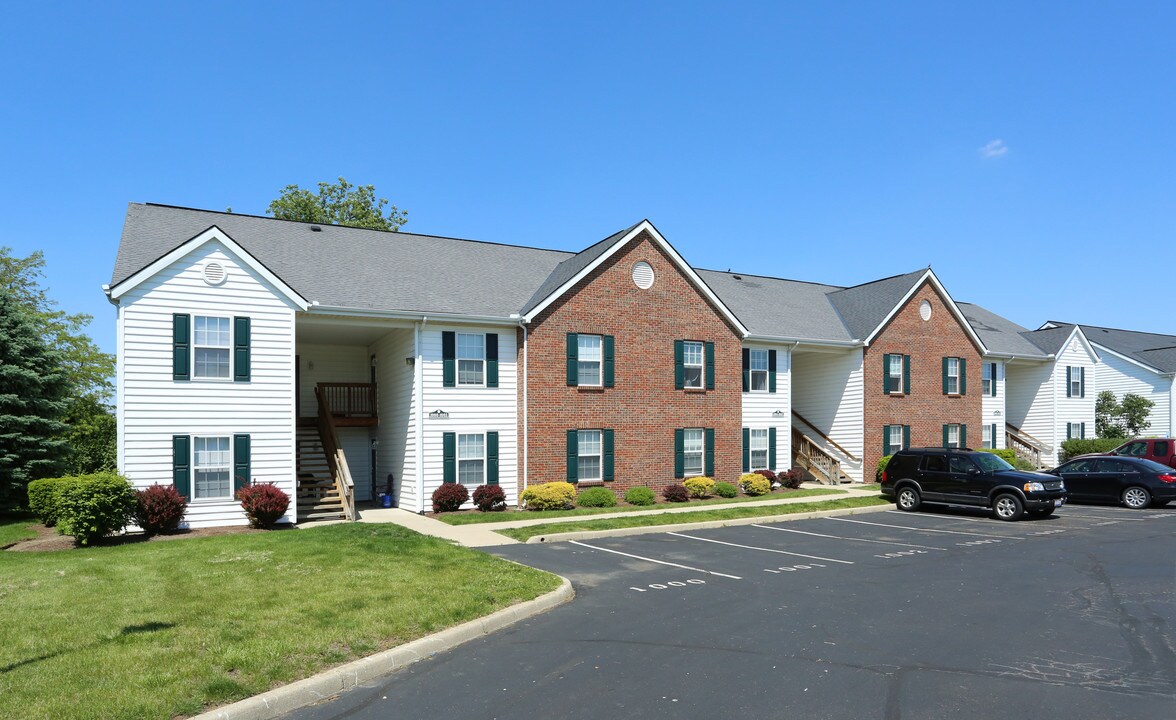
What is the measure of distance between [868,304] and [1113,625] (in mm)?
25632

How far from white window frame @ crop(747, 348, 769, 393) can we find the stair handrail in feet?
49.9

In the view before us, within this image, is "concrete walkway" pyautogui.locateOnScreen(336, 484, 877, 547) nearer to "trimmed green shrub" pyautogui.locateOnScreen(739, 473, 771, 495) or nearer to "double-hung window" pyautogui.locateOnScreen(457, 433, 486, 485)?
"trimmed green shrub" pyautogui.locateOnScreen(739, 473, 771, 495)

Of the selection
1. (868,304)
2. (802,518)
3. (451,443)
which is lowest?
(802,518)

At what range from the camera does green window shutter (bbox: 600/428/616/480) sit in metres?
25.1

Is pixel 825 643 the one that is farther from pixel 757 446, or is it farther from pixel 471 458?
pixel 757 446

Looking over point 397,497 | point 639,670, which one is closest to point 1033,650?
point 639,670

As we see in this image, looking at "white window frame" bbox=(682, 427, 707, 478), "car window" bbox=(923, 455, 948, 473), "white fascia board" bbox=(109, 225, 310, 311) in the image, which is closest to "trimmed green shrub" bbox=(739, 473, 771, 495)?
"white window frame" bbox=(682, 427, 707, 478)

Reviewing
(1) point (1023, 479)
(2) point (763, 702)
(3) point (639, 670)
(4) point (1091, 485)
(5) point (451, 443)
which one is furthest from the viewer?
(4) point (1091, 485)

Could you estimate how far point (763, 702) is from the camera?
679 cm

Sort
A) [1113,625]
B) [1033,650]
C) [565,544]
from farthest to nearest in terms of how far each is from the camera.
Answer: [565,544] → [1113,625] → [1033,650]

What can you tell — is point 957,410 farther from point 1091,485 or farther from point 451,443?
point 451,443

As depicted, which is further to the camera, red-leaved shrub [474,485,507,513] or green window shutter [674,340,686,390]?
green window shutter [674,340,686,390]

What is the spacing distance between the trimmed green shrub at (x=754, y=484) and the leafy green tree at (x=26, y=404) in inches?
861

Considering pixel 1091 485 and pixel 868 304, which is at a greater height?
pixel 868 304
